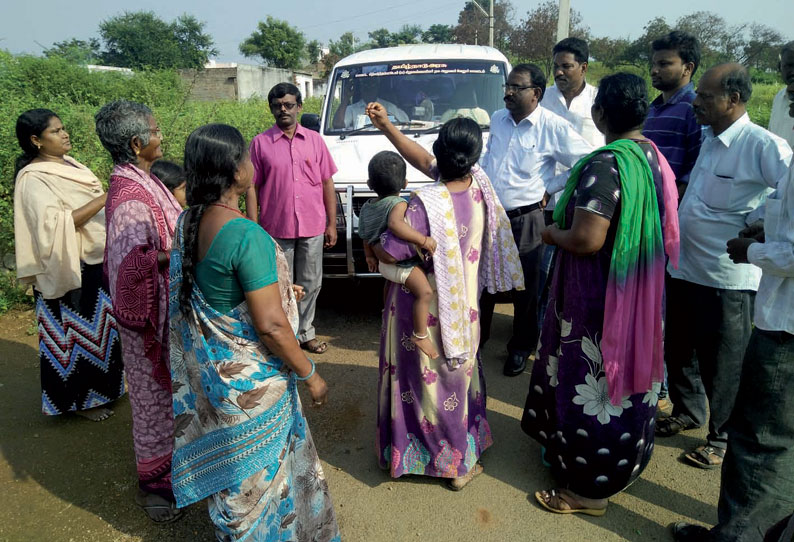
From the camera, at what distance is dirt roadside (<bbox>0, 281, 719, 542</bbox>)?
241 centimetres

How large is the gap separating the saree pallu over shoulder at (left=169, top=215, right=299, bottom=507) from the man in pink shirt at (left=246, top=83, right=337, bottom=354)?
6.53ft

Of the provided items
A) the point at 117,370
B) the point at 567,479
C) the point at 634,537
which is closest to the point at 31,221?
the point at 117,370

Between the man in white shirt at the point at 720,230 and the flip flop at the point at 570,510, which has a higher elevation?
the man in white shirt at the point at 720,230

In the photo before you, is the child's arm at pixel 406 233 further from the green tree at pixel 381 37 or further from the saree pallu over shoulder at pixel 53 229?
the green tree at pixel 381 37

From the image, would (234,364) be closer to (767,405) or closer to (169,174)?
(169,174)

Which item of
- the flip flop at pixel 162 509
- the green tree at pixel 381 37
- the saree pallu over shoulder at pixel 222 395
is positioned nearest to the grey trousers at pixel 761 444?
the saree pallu over shoulder at pixel 222 395

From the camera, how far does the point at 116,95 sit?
15.5 metres

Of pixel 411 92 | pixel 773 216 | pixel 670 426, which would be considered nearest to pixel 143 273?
pixel 773 216

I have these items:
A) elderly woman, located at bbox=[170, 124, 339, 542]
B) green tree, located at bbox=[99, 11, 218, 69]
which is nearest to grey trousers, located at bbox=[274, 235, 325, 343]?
elderly woman, located at bbox=[170, 124, 339, 542]

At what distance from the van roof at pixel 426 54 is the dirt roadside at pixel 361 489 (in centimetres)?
330

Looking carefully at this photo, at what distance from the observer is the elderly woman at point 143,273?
2.25m

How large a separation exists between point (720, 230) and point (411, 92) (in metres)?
3.37

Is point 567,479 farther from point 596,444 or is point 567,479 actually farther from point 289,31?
point 289,31

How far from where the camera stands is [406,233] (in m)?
2.22
